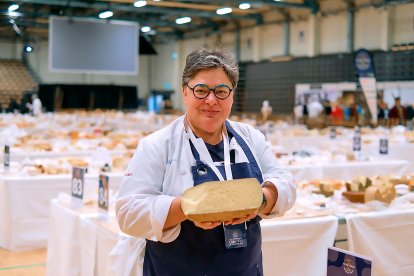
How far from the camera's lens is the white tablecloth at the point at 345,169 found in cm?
631

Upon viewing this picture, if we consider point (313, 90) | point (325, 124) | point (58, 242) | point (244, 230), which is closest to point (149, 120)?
point (325, 124)

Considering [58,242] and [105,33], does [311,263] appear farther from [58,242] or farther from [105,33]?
[105,33]

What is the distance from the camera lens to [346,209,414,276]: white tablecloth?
351 centimetres

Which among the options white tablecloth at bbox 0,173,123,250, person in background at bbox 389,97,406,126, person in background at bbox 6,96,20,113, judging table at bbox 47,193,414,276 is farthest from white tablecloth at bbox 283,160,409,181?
person in background at bbox 6,96,20,113

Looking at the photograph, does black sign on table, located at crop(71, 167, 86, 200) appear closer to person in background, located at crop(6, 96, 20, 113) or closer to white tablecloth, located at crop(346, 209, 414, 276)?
white tablecloth, located at crop(346, 209, 414, 276)

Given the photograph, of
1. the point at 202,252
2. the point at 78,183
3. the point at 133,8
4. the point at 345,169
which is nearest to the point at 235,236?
the point at 202,252

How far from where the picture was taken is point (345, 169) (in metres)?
6.59

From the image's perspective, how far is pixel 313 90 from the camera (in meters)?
19.9

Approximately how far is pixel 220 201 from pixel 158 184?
26 cm

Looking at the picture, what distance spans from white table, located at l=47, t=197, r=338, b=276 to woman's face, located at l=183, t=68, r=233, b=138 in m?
1.30

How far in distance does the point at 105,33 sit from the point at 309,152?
10.0 m

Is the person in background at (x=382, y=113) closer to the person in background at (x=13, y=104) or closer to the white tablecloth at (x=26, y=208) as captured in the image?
the white tablecloth at (x=26, y=208)

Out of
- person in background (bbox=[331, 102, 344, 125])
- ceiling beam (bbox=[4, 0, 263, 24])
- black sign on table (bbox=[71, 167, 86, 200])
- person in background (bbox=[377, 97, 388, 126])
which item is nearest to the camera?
black sign on table (bbox=[71, 167, 86, 200])

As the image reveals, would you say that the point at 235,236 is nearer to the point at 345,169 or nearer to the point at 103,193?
the point at 103,193
